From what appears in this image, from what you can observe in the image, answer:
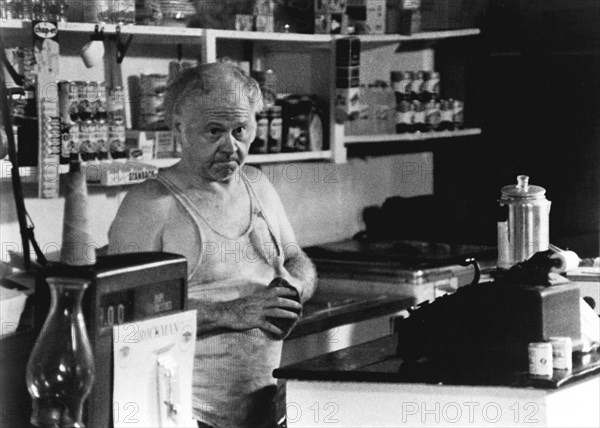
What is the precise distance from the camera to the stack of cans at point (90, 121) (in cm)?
373

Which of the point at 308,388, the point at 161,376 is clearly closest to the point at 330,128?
the point at 308,388

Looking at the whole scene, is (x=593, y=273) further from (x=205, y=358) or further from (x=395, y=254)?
(x=205, y=358)

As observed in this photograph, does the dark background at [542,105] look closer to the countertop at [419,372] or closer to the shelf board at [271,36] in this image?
the shelf board at [271,36]

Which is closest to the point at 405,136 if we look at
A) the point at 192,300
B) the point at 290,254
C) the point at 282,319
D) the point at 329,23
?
the point at 329,23

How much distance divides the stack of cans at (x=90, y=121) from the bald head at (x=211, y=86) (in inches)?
20.3

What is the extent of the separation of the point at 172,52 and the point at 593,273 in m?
1.88

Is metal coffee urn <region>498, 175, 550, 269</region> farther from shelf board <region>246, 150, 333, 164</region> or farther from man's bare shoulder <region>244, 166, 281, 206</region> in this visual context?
shelf board <region>246, 150, 333, 164</region>

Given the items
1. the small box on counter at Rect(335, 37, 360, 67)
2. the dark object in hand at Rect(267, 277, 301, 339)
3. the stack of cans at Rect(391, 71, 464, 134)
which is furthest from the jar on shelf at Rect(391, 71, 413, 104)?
the dark object in hand at Rect(267, 277, 301, 339)

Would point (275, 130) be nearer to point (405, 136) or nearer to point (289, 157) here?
point (289, 157)

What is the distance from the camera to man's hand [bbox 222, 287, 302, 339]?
125 inches

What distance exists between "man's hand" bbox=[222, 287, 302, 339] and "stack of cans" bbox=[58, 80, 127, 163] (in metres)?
0.91

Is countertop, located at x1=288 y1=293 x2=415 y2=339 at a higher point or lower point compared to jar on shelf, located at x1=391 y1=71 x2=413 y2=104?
lower

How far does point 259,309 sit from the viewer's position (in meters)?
3.19

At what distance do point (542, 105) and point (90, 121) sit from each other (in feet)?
9.10
